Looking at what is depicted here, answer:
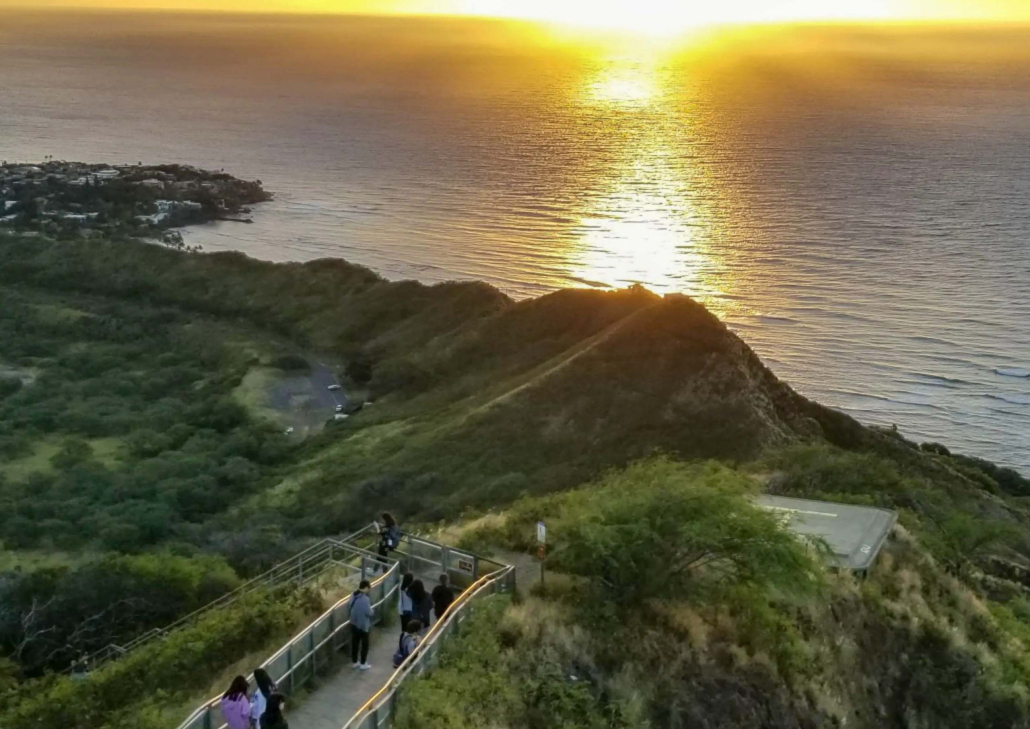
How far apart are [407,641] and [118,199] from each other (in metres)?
108

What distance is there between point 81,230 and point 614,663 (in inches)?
3644

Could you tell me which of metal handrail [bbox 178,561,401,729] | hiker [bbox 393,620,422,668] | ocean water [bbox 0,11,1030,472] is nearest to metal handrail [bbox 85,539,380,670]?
metal handrail [bbox 178,561,401,729]

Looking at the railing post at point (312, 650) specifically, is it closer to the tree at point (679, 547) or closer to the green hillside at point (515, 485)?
the green hillside at point (515, 485)

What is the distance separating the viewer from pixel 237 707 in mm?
12500

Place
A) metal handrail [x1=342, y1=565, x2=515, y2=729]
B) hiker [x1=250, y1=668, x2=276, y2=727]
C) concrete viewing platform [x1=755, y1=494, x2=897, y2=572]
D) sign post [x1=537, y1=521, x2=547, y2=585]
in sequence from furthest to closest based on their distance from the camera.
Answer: concrete viewing platform [x1=755, y1=494, x2=897, y2=572]
sign post [x1=537, y1=521, x2=547, y2=585]
metal handrail [x1=342, y1=565, x2=515, y2=729]
hiker [x1=250, y1=668, x2=276, y2=727]

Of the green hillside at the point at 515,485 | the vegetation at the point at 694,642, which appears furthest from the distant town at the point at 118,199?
the vegetation at the point at 694,642

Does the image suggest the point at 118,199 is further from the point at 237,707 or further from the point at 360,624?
the point at 237,707

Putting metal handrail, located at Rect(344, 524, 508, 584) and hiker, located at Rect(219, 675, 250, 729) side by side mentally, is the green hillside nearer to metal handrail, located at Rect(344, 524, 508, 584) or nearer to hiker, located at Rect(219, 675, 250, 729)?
metal handrail, located at Rect(344, 524, 508, 584)

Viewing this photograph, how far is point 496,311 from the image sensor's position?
6153 centimetres

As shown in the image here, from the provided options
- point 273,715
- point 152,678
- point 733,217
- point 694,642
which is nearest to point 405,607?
point 273,715

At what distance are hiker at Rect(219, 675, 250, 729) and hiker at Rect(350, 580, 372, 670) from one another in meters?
2.54

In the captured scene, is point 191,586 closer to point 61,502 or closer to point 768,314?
point 61,502

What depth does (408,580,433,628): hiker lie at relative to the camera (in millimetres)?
15422

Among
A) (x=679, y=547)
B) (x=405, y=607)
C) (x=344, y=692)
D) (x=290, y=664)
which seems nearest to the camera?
(x=290, y=664)
